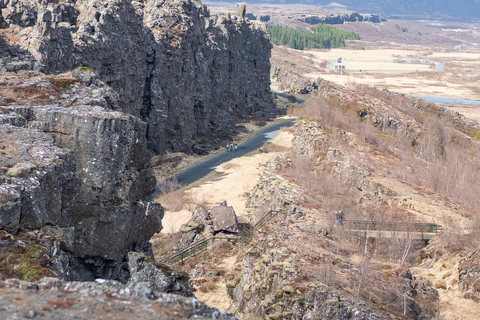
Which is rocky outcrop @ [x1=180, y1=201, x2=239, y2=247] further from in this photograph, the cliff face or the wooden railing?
the cliff face

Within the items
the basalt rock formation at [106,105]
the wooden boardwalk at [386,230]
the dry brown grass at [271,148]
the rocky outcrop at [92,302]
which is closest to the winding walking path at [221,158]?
the dry brown grass at [271,148]

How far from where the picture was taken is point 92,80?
30.1 meters

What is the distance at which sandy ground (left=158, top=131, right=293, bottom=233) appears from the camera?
53684 mm

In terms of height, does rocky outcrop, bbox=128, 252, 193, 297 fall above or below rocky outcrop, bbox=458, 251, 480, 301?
above

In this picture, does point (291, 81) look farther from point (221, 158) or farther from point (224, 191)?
point (224, 191)

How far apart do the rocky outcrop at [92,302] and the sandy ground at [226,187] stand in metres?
34.6

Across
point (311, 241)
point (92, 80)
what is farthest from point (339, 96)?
point (92, 80)

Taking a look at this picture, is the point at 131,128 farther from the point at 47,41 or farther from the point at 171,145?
the point at 171,145

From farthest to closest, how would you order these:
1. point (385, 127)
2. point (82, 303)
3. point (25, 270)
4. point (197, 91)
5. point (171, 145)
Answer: point (197, 91) → point (171, 145) → point (385, 127) → point (25, 270) → point (82, 303)

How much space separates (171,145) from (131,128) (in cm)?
6206

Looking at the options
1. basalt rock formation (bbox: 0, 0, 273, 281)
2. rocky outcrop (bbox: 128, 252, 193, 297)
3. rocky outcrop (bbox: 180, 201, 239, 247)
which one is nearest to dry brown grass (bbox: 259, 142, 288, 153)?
basalt rock formation (bbox: 0, 0, 273, 281)

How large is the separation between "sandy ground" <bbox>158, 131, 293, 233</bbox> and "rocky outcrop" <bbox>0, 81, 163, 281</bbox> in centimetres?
2423

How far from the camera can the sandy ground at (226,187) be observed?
176 ft

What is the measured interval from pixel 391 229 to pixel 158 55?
5232 cm
